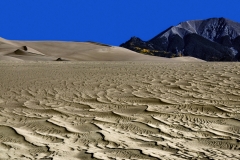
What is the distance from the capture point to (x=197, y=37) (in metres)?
99.2

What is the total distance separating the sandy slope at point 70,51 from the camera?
21.4m

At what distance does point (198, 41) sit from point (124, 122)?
95.1 meters

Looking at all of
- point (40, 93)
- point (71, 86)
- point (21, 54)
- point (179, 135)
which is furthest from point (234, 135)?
point (21, 54)

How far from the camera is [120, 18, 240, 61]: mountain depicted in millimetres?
84894

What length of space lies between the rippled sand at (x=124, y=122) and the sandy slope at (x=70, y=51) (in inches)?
587

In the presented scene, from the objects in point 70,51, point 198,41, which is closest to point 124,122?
point 70,51

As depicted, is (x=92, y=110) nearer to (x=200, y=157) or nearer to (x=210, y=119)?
(x=210, y=119)

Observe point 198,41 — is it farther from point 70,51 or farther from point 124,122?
point 124,122

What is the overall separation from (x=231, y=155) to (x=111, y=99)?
2.90m

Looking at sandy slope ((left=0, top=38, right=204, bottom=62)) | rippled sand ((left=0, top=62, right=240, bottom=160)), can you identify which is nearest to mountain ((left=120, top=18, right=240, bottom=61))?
sandy slope ((left=0, top=38, right=204, bottom=62))

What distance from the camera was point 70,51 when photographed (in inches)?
944

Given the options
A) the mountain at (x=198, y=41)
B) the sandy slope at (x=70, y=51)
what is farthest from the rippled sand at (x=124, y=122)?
the mountain at (x=198, y=41)

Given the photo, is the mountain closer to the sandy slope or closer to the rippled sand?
the sandy slope

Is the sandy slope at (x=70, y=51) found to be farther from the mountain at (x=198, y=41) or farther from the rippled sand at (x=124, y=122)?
the mountain at (x=198, y=41)
